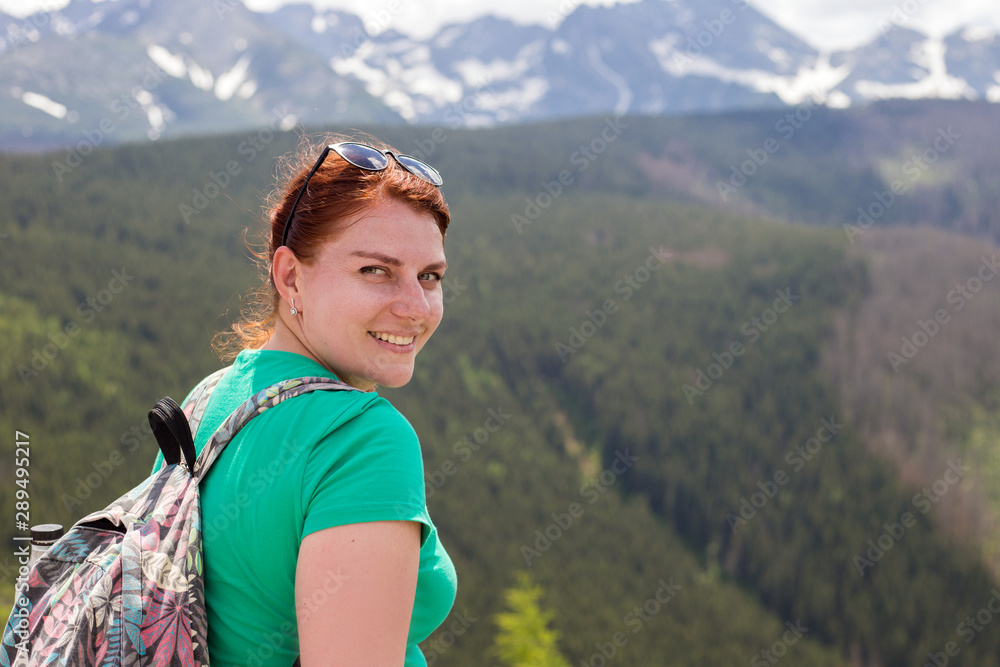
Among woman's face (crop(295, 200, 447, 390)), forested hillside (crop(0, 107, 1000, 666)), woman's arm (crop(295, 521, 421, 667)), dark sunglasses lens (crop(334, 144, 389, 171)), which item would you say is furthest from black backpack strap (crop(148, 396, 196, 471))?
forested hillside (crop(0, 107, 1000, 666))

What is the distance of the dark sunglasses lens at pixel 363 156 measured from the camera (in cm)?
172

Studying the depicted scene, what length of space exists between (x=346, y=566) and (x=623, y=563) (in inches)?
1216

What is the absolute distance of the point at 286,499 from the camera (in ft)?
4.37

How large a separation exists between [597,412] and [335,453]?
41.5 metres

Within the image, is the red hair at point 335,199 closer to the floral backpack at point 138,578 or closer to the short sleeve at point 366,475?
the floral backpack at point 138,578

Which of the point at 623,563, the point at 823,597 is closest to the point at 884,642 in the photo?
the point at 823,597

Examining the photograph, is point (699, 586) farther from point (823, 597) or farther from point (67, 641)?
point (67, 641)

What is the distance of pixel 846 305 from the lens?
160 ft

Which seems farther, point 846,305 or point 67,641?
point 846,305

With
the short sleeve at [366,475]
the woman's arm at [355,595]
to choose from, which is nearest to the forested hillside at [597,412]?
the short sleeve at [366,475]

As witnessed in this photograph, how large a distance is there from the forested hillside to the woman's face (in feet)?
59.2

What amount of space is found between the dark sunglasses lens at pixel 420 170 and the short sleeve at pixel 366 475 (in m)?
0.70

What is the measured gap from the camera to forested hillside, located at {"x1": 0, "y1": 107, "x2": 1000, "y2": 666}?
26734 mm

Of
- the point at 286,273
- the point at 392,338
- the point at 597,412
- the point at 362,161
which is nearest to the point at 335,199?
the point at 362,161
